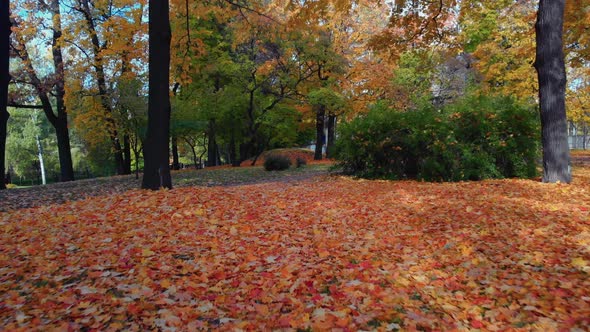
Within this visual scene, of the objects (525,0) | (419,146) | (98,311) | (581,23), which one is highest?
(525,0)

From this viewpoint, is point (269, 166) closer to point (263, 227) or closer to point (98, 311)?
point (263, 227)

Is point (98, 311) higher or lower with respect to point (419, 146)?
lower

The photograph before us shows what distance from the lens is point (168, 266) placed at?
3631mm

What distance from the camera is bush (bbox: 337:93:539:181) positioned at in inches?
356

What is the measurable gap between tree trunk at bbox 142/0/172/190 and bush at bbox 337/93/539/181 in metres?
5.51

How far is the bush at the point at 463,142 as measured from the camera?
29.7 ft

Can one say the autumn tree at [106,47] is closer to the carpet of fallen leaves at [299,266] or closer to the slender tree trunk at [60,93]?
the slender tree trunk at [60,93]

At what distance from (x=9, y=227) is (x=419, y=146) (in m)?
8.45

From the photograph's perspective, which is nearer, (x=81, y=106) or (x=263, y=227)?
(x=263, y=227)

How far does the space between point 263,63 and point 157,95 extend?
11.5 metres

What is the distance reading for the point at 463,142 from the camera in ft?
30.4

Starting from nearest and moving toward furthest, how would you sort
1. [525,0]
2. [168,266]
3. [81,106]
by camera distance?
[168,266] < [81,106] < [525,0]

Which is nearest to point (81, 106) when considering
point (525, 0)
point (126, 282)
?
point (126, 282)

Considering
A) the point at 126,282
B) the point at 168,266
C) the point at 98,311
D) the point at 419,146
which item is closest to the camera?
the point at 98,311
